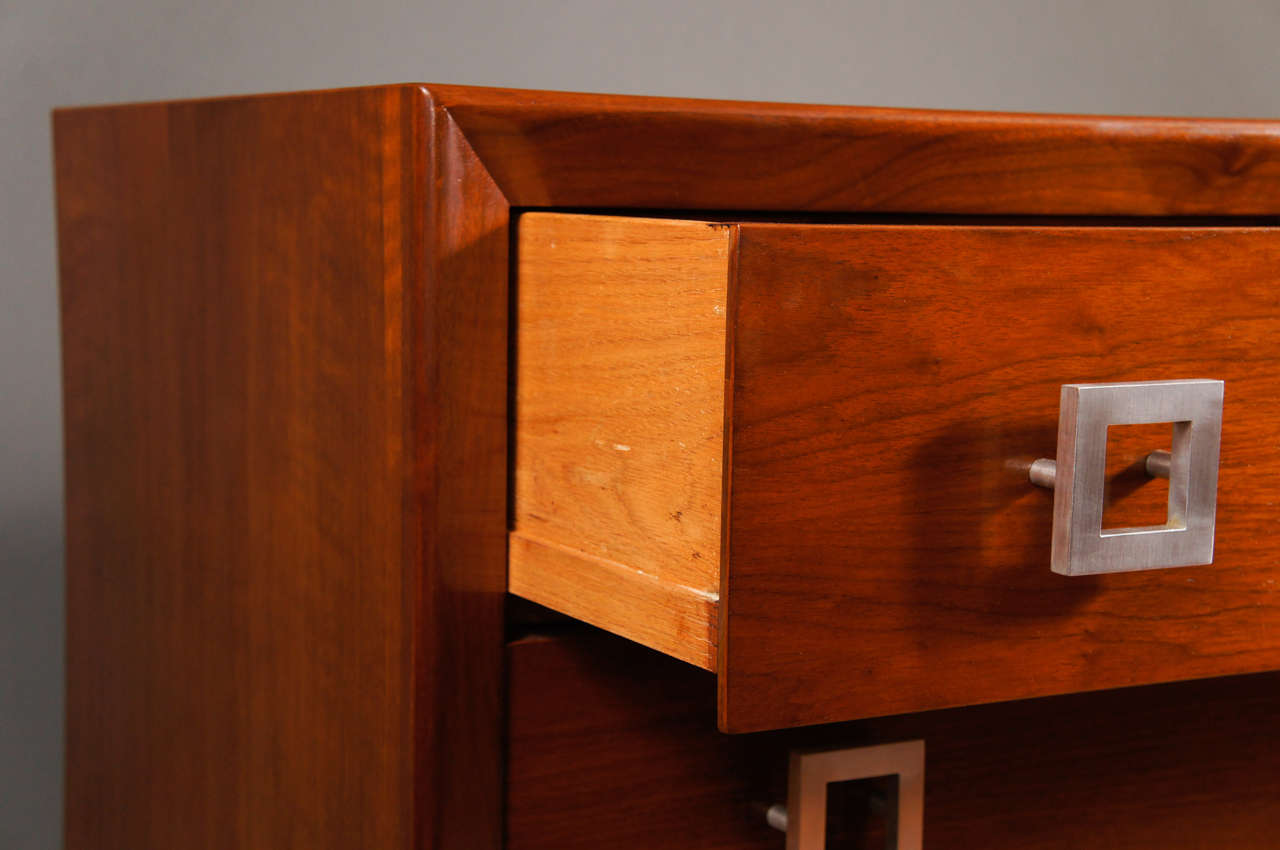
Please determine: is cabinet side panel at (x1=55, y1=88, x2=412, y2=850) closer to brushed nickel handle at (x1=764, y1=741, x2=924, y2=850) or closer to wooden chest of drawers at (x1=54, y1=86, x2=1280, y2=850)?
wooden chest of drawers at (x1=54, y1=86, x2=1280, y2=850)

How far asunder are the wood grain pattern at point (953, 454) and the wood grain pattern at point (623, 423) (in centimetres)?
2

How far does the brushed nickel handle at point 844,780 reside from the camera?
0.62 meters

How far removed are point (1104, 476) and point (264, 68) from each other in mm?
849

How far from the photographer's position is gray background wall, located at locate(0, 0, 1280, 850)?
1.15 m

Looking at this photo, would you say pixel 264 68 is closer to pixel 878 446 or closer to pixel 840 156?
pixel 840 156

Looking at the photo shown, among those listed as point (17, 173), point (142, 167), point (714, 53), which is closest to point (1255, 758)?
point (142, 167)

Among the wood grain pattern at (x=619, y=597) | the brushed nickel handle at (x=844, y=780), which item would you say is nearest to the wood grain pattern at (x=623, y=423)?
the wood grain pattern at (x=619, y=597)

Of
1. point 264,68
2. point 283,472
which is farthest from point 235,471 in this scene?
Result: point 264,68

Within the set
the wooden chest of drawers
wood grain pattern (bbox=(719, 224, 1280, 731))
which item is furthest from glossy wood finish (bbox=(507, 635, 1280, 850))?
wood grain pattern (bbox=(719, 224, 1280, 731))

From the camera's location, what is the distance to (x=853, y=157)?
63 centimetres

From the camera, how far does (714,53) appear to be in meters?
1.36

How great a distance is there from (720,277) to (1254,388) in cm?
22

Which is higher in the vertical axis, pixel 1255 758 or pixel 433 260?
pixel 433 260

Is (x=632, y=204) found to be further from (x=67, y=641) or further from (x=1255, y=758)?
(x=67, y=641)
